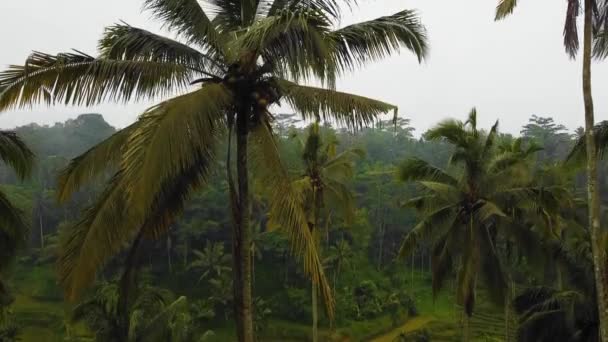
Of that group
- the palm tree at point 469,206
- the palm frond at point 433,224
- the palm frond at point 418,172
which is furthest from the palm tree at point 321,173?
the palm frond at point 433,224

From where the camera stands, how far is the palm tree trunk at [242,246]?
18.4 feet

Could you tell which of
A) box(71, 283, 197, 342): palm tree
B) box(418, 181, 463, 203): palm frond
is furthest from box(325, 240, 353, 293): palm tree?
box(418, 181, 463, 203): palm frond

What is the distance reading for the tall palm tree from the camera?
8320 millimetres

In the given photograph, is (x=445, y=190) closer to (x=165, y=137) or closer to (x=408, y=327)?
(x=165, y=137)

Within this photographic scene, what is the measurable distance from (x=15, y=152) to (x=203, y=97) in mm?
5960

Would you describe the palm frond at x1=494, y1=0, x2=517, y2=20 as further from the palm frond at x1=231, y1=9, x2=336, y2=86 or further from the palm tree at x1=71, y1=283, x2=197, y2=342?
the palm tree at x1=71, y1=283, x2=197, y2=342

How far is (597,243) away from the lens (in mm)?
8398

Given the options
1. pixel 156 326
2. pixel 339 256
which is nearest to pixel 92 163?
pixel 156 326

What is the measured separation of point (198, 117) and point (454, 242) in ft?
31.8

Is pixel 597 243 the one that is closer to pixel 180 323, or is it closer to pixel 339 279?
pixel 180 323

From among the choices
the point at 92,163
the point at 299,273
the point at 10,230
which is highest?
the point at 92,163

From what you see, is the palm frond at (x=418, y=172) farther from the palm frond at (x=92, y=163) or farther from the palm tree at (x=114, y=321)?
the palm frond at (x=92, y=163)

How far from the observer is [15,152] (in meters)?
9.25

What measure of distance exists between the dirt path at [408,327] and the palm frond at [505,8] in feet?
88.3
